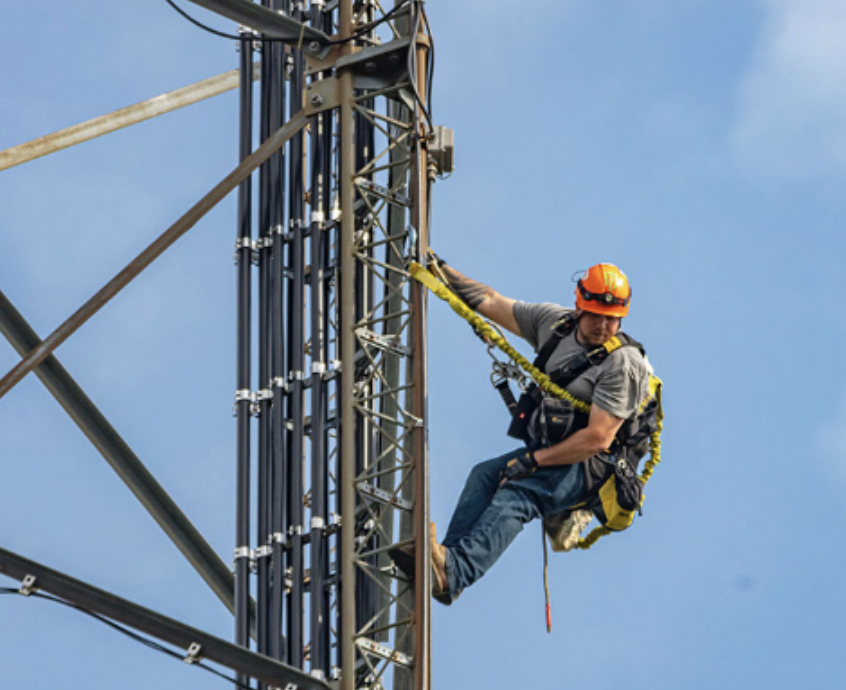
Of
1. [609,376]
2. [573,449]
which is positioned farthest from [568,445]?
[609,376]

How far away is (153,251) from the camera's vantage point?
1516 centimetres

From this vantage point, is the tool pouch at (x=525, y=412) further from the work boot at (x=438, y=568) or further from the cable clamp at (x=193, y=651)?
the cable clamp at (x=193, y=651)

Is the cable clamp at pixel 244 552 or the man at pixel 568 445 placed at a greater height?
the man at pixel 568 445

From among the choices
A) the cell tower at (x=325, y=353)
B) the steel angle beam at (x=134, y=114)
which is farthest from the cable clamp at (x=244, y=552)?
the steel angle beam at (x=134, y=114)

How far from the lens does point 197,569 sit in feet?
51.9

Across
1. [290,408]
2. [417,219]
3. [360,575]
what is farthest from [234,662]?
[417,219]

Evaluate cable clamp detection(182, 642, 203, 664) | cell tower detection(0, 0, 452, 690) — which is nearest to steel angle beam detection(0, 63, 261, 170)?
cell tower detection(0, 0, 452, 690)

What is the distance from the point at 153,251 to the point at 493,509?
317cm

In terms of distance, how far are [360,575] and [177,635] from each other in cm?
164

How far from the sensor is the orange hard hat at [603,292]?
15.6 meters

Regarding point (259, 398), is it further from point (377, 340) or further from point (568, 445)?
point (568, 445)

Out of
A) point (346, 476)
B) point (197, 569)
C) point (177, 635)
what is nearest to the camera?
point (177, 635)

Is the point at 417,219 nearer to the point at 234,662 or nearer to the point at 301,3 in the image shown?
the point at 301,3

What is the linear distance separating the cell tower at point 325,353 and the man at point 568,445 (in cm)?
73
